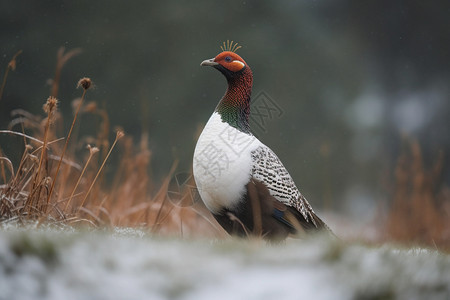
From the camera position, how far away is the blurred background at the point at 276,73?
18.0 feet

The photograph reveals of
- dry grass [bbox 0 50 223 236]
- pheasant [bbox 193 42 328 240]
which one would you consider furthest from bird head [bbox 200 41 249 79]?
dry grass [bbox 0 50 223 236]

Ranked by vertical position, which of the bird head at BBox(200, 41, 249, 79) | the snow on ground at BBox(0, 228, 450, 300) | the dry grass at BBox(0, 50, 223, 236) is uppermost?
the bird head at BBox(200, 41, 249, 79)

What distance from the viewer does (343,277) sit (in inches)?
38.2

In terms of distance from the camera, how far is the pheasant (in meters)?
1.75

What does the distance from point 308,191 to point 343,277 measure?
18.3ft

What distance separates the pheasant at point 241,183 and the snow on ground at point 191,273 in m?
0.66

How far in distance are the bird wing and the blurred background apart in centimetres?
336

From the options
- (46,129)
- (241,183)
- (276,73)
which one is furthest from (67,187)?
(276,73)

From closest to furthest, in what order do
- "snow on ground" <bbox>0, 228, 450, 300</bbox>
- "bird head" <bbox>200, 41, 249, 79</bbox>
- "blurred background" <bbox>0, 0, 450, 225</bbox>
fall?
"snow on ground" <bbox>0, 228, 450, 300</bbox> < "bird head" <bbox>200, 41, 249, 79</bbox> < "blurred background" <bbox>0, 0, 450, 225</bbox>

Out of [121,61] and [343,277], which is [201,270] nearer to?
[343,277]

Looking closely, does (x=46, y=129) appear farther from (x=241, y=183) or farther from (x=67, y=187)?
(x=67, y=187)

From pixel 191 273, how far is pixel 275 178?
3.03 feet

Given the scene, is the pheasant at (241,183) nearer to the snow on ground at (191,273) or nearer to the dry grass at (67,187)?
the dry grass at (67,187)

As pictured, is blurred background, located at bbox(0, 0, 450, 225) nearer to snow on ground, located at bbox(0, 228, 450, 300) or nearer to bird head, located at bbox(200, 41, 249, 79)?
bird head, located at bbox(200, 41, 249, 79)
